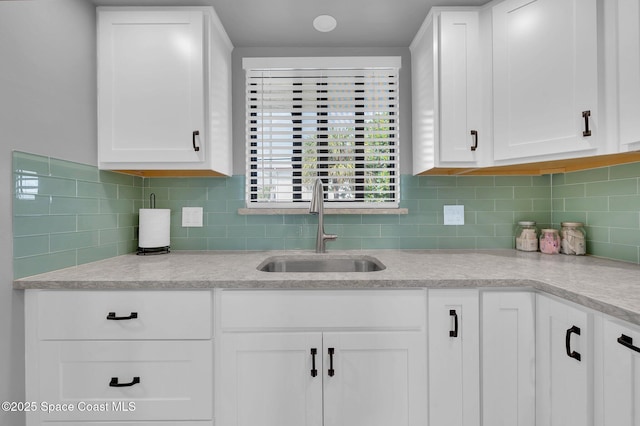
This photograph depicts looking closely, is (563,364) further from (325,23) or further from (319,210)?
(325,23)

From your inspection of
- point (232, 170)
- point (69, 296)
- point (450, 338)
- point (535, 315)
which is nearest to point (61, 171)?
point (69, 296)

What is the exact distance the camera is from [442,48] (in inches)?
61.8

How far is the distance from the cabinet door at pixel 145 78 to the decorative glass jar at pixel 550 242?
6.56 ft

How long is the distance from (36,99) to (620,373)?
88.2 inches

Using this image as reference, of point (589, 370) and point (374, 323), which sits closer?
point (589, 370)

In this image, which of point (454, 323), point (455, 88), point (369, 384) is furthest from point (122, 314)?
point (455, 88)

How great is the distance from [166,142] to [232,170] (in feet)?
1.50

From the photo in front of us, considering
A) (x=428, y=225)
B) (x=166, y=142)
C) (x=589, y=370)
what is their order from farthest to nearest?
(x=428, y=225) < (x=166, y=142) < (x=589, y=370)

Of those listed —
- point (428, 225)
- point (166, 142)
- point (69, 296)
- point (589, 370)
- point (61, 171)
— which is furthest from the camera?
point (428, 225)

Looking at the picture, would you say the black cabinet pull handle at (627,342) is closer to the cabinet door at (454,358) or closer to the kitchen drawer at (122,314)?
the cabinet door at (454,358)

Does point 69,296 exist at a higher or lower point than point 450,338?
higher

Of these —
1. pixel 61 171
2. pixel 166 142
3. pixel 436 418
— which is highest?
pixel 166 142

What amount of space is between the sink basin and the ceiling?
132 centimetres

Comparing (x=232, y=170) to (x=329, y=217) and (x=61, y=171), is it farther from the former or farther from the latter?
(x=61, y=171)
